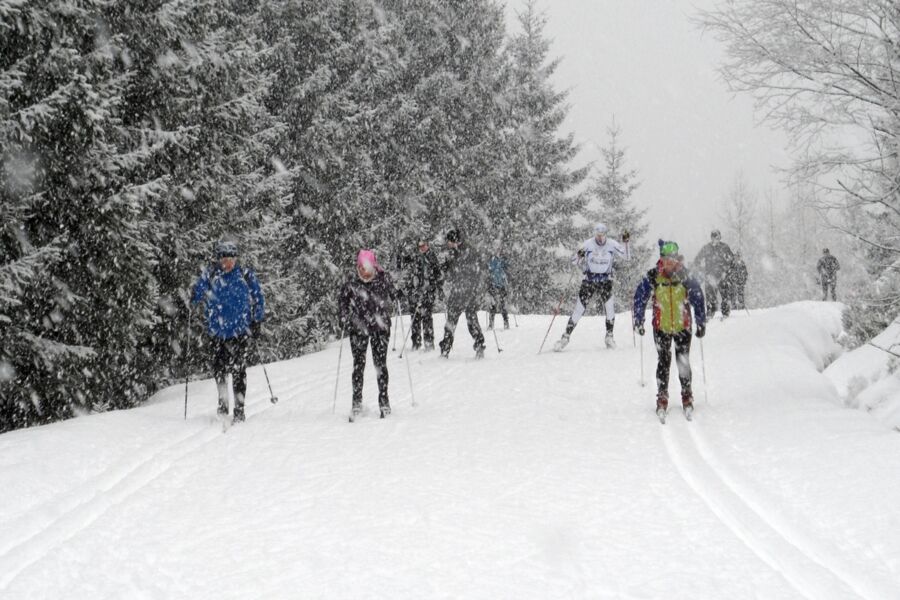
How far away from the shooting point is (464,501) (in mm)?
6191

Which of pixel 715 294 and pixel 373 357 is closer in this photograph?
pixel 373 357

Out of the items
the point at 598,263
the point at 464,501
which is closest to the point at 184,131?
the point at 598,263

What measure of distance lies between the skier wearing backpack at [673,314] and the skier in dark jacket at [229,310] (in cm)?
500

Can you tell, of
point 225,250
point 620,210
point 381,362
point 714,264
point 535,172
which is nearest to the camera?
point 225,250

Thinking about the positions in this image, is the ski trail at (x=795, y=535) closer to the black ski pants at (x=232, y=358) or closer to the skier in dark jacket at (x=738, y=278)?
the black ski pants at (x=232, y=358)

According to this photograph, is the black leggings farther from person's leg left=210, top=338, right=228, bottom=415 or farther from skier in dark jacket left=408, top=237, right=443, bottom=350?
skier in dark jacket left=408, top=237, right=443, bottom=350

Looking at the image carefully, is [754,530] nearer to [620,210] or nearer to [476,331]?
[476,331]

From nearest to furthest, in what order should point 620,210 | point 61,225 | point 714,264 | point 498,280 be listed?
point 61,225 < point 714,264 < point 498,280 < point 620,210

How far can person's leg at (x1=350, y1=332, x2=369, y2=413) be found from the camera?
928 centimetres

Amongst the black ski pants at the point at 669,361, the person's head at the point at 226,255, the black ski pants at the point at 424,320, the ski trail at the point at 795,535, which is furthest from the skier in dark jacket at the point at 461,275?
the ski trail at the point at 795,535

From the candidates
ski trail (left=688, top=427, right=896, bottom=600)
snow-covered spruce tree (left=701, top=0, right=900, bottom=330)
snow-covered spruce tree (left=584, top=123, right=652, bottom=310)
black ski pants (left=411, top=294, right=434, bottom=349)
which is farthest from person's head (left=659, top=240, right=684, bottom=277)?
snow-covered spruce tree (left=584, top=123, right=652, bottom=310)

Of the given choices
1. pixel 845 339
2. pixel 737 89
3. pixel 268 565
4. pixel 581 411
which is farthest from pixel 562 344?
pixel 268 565

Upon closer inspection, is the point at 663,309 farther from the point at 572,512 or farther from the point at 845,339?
the point at 845,339

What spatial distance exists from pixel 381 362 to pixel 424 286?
571 cm
